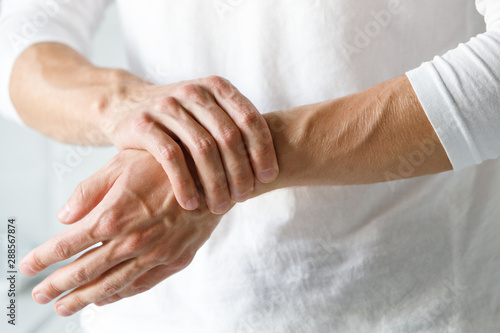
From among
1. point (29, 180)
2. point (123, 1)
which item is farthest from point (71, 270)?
point (29, 180)

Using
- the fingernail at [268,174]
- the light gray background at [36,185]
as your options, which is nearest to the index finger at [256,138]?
the fingernail at [268,174]

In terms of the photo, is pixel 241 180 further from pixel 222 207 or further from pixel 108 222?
pixel 108 222

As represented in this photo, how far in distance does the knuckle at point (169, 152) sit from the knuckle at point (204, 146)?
0.02 metres

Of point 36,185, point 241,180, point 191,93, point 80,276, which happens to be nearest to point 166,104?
point 191,93

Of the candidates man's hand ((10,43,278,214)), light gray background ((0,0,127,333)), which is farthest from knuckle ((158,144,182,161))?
light gray background ((0,0,127,333))

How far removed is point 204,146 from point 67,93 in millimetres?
301

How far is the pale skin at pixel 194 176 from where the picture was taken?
22.9 inches

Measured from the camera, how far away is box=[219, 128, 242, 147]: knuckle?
0.58 metres

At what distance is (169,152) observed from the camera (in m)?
0.58

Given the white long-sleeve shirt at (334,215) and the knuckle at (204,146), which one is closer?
the knuckle at (204,146)

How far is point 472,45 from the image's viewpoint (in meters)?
0.57

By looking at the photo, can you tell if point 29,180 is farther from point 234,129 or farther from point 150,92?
point 234,129

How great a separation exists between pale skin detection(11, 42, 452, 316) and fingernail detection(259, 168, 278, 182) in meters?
0.02

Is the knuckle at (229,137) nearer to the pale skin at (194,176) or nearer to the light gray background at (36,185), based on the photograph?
the pale skin at (194,176)
